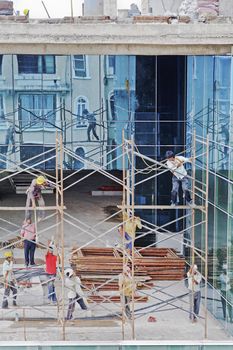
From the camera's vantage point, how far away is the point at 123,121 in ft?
71.3

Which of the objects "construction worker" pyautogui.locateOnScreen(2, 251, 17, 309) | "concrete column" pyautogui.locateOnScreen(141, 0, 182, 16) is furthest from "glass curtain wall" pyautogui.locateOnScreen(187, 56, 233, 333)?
"concrete column" pyautogui.locateOnScreen(141, 0, 182, 16)

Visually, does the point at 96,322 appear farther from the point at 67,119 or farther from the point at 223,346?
the point at 67,119

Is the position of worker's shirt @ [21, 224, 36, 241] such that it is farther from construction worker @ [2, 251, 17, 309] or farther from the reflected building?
the reflected building

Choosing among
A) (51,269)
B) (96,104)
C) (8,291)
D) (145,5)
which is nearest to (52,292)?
(51,269)

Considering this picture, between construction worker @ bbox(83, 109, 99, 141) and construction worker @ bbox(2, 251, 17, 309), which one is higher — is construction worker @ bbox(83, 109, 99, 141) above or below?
above

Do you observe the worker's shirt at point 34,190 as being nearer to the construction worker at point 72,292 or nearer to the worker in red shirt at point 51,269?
the worker in red shirt at point 51,269

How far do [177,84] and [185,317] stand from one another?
7260mm

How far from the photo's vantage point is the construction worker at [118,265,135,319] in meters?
16.2

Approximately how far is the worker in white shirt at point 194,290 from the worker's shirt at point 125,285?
53.1 inches

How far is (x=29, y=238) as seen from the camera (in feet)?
62.8

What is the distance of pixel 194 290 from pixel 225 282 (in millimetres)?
883

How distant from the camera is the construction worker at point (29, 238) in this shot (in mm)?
18859

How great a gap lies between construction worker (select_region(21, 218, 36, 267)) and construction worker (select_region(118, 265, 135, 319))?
9.73 feet

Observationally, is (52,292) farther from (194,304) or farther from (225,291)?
(225,291)
